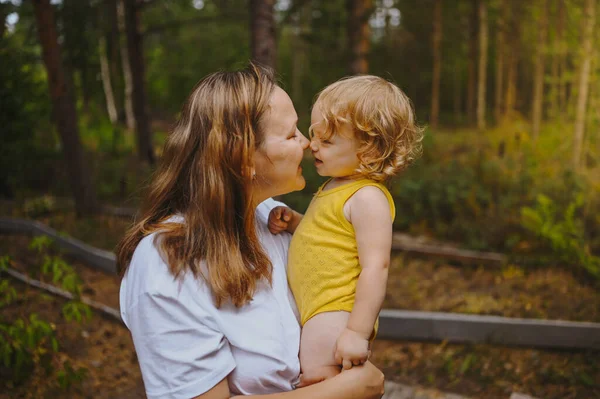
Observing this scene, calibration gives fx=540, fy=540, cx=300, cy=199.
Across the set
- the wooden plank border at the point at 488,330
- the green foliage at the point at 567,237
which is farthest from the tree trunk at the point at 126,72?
the wooden plank border at the point at 488,330

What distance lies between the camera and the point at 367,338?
1.87 metres

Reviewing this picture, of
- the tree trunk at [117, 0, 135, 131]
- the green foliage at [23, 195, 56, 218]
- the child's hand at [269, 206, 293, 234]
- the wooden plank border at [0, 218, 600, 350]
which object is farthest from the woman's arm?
the tree trunk at [117, 0, 135, 131]

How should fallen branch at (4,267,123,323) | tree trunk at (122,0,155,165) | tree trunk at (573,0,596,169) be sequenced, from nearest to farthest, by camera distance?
fallen branch at (4,267,123,323)
tree trunk at (573,0,596,169)
tree trunk at (122,0,155,165)

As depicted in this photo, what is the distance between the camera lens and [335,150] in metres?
2.09

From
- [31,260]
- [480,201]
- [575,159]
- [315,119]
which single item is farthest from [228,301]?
[575,159]

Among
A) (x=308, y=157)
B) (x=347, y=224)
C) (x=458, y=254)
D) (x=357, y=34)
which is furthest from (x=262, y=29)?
(x=357, y=34)

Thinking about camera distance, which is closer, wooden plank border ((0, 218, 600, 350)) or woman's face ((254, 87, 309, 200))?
woman's face ((254, 87, 309, 200))

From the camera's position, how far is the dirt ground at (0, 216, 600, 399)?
4207mm

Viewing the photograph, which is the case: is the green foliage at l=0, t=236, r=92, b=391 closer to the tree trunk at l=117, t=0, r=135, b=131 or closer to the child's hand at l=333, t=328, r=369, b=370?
the child's hand at l=333, t=328, r=369, b=370

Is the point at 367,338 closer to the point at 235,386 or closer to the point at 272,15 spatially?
the point at 235,386

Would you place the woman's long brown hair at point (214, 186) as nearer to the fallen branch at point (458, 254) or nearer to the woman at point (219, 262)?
the woman at point (219, 262)

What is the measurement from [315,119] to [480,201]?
21.2ft

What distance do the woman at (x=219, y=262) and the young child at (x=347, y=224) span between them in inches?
3.7

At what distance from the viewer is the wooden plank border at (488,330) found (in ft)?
15.2
